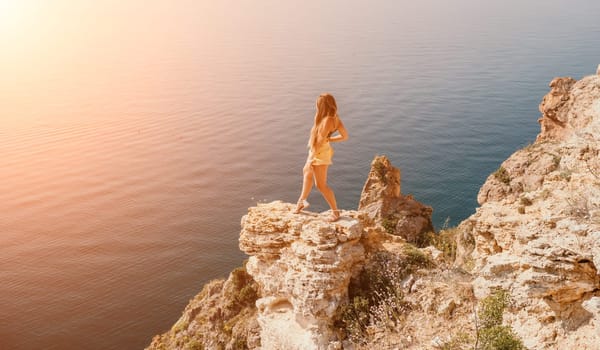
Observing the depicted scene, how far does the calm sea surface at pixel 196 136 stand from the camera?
129ft

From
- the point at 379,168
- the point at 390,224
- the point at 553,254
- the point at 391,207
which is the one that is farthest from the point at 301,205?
the point at 379,168

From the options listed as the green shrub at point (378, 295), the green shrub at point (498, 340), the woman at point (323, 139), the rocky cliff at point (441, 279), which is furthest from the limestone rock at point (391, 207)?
the green shrub at point (498, 340)

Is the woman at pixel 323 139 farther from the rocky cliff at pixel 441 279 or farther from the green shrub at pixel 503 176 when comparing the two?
the green shrub at pixel 503 176

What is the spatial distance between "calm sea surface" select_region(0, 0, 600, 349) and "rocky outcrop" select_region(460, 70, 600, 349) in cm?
2896

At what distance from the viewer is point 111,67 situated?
10300 centimetres

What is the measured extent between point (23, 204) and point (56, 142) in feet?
57.4

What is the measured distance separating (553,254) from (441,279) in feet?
8.82

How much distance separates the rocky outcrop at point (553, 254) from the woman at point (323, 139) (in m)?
3.89

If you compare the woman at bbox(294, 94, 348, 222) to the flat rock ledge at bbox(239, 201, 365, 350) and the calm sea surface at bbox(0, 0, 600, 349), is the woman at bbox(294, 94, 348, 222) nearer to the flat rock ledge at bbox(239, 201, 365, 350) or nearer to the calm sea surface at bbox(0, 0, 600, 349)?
the flat rock ledge at bbox(239, 201, 365, 350)

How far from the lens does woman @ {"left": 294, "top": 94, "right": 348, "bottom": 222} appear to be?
10875mm

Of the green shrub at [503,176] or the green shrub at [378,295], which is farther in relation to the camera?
the green shrub at [503,176]

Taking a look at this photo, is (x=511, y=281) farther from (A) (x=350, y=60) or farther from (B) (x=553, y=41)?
(B) (x=553, y=41)

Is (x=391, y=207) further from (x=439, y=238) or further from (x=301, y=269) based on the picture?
(x=301, y=269)

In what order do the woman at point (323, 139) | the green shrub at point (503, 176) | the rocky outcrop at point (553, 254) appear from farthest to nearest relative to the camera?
the green shrub at point (503, 176) < the woman at point (323, 139) < the rocky outcrop at point (553, 254)
